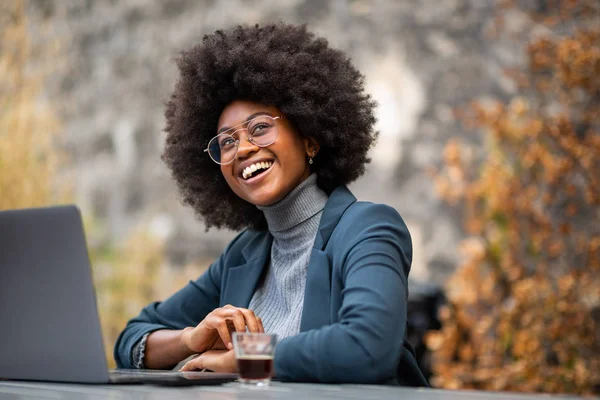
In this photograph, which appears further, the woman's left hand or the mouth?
the mouth

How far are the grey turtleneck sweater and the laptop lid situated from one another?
650 millimetres

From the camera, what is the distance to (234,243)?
206 centimetres

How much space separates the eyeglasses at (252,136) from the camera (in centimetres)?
181

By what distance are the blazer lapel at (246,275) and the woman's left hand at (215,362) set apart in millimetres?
295

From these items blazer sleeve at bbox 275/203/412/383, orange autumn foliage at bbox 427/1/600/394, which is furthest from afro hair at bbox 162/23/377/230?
orange autumn foliage at bbox 427/1/600/394

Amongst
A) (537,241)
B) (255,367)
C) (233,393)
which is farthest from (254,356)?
(537,241)

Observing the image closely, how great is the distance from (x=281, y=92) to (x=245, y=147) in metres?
0.18

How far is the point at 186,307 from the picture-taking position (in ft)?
6.65

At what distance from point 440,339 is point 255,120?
2346 mm

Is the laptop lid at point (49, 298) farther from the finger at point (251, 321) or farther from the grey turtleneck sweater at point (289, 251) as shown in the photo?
the grey turtleneck sweater at point (289, 251)

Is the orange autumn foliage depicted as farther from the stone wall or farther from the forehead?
the forehead

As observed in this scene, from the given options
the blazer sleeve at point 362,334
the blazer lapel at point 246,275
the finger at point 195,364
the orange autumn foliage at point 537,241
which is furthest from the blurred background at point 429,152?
the blazer sleeve at point 362,334

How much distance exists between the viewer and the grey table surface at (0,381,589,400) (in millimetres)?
986

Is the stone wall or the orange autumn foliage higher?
the stone wall
